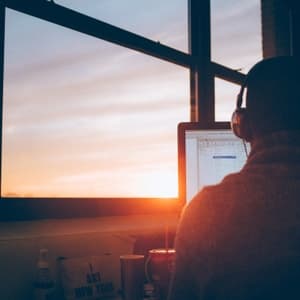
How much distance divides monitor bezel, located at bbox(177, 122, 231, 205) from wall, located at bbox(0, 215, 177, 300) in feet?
0.60

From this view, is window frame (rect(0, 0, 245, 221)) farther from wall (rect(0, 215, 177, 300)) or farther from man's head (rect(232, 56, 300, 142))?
man's head (rect(232, 56, 300, 142))

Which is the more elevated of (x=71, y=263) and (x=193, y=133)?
(x=193, y=133)

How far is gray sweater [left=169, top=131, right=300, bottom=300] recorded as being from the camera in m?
0.99

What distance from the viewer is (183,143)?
6.21ft

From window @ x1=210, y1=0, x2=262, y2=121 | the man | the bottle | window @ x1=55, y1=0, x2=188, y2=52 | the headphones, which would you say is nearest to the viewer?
the man

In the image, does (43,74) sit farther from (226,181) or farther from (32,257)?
(226,181)

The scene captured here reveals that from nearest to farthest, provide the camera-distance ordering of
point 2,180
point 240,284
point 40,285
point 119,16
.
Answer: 1. point 240,284
2. point 40,285
3. point 2,180
4. point 119,16

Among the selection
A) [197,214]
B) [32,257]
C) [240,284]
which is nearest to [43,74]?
[32,257]

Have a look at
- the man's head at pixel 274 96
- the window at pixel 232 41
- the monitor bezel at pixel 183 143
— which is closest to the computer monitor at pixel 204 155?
the monitor bezel at pixel 183 143

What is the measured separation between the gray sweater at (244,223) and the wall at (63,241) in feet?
2.15

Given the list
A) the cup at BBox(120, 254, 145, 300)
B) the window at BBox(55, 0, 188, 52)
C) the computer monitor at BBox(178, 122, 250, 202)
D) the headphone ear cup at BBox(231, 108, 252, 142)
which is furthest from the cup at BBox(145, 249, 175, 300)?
the window at BBox(55, 0, 188, 52)

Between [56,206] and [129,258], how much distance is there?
429 mm

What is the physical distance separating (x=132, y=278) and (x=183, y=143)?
52 centimetres

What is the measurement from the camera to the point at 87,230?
1.87m
